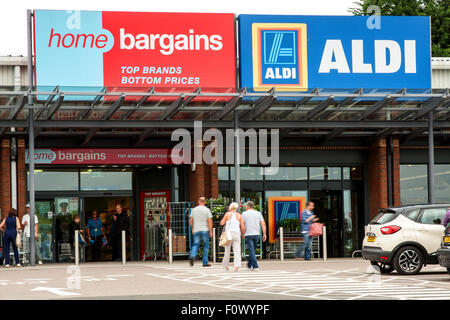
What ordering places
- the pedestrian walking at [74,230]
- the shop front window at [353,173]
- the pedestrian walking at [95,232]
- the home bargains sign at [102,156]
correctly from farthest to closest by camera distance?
the shop front window at [353,173] < the pedestrian walking at [95,232] < the home bargains sign at [102,156] < the pedestrian walking at [74,230]

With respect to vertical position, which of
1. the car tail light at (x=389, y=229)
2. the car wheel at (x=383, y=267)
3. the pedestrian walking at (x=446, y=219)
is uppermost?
the pedestrian walking at (x=446, y=219)

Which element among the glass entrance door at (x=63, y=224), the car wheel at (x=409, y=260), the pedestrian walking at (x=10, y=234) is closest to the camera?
the car wheel at (x=409, y=260)

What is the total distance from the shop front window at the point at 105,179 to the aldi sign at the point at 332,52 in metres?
6.30

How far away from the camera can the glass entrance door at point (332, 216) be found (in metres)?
30.1

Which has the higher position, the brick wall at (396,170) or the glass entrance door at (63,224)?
the brick wall at (396,170)

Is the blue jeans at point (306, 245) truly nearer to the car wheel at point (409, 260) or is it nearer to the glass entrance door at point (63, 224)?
the car wheel at point (409, 260)

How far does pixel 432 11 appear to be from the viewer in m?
43.9

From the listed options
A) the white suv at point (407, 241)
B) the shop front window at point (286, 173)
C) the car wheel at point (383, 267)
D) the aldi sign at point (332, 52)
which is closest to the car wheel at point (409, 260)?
the white suv at point (407, 241)

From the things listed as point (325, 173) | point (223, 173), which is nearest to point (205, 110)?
point (223, 173)

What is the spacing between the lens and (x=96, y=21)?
24.8 meters

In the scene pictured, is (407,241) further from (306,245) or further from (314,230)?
(306,245)

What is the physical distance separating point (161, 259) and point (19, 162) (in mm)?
5311

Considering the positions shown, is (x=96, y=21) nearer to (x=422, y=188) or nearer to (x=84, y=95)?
(x=84, y=95)
